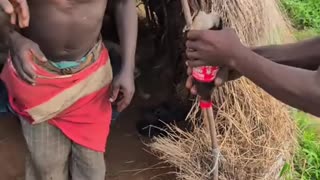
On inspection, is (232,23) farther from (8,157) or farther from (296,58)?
(8,157)

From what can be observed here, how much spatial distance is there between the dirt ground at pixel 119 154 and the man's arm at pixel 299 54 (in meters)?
1.41

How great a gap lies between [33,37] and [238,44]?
1020 mm

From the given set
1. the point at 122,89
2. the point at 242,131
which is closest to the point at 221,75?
the point at 122,89

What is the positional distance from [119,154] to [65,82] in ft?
4.06

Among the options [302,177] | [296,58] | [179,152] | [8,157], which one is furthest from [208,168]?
[8,157]

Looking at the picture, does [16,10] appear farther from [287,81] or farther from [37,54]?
[287,81]

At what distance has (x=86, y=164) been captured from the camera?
3348 millimetres

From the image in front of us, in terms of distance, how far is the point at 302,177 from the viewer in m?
4.05

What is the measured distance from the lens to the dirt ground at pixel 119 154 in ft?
13.2

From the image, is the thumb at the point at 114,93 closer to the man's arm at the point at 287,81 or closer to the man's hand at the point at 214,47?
the man's hand at the point at 214,47

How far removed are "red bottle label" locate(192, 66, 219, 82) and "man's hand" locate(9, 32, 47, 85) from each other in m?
0.65

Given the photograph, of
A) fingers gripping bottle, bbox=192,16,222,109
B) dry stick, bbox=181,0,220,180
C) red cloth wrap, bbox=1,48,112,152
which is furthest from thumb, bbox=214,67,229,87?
red cloth wrap, bbox=1,48,112,152

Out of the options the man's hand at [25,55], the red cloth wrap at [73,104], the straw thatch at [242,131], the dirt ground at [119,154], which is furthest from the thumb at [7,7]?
the dirt ground at [119,154]

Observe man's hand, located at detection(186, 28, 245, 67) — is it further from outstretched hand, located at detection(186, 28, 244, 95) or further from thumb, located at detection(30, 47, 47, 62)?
thumb, located at detection(30, 47, 47, 62)
